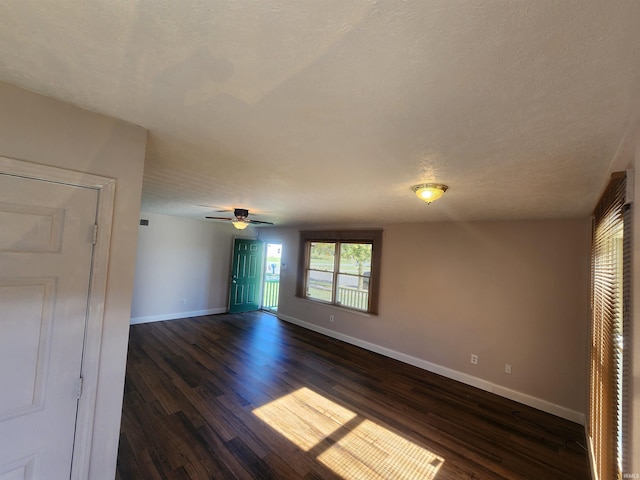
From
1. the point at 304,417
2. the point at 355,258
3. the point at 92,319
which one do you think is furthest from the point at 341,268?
the point at 92,319

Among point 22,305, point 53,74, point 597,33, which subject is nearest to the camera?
point 597,33

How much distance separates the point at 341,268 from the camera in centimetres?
559

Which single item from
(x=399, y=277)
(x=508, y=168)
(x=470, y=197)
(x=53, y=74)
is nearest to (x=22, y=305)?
(x=53, y=74)

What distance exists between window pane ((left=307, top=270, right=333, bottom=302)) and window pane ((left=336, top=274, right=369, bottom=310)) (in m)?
0.26

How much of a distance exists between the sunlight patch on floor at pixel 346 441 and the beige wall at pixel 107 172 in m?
1.66

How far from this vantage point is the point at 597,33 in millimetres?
667

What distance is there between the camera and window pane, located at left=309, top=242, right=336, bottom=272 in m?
5.80

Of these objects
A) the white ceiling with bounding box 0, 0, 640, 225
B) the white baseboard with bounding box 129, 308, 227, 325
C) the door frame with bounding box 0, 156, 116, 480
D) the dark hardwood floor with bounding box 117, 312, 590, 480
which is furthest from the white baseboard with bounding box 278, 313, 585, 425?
the door frame with bounding box 0, 156, 116, 480

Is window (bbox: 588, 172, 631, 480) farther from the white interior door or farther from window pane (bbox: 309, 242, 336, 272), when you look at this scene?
window pane (bbox: 309, 242, 336, 272)

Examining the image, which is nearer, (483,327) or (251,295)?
(483,327)

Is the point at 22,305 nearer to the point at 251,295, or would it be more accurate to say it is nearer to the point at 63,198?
the point at 63,198

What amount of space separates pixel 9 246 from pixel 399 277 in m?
4.46

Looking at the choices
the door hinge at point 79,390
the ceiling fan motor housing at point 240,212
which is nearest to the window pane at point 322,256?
the ceiling fan motor housing at point 240,212

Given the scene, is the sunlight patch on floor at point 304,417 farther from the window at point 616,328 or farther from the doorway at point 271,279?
the doorway at point 271,279
